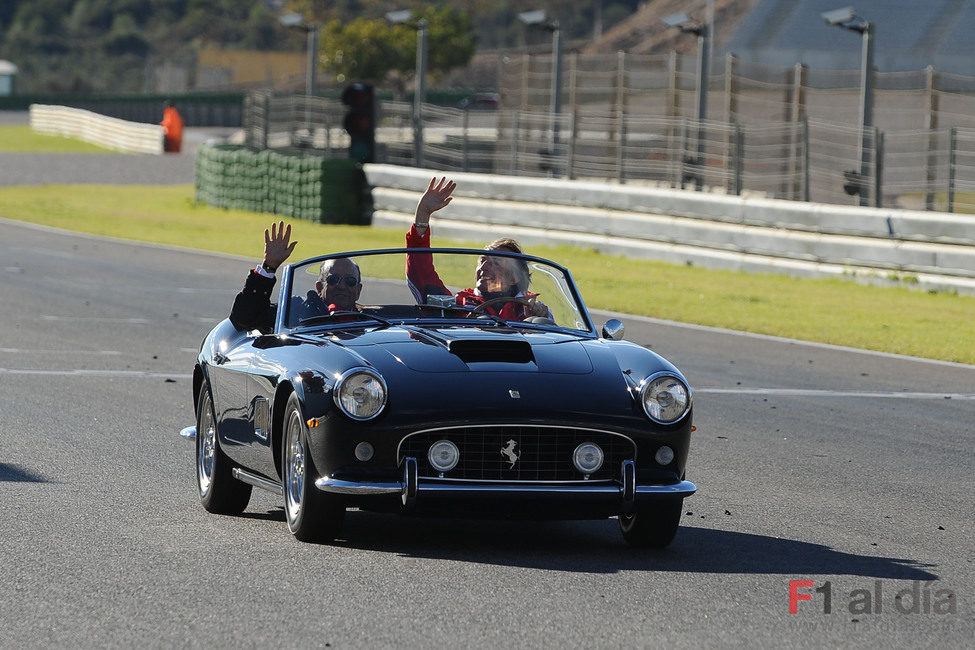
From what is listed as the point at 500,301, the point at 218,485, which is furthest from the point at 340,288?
the point at 218,485

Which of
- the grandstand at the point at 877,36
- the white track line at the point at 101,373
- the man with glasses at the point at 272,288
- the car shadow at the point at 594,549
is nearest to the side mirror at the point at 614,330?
the car shadow at the point at 594,549

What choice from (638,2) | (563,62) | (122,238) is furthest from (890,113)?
(638,2)

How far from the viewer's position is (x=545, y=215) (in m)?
27.3

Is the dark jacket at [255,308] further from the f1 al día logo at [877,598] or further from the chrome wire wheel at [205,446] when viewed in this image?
the f1 al día logo at [877,598]

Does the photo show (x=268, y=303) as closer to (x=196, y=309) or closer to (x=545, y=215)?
(x=196, y=309)

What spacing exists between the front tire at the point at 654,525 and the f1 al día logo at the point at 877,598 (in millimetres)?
730

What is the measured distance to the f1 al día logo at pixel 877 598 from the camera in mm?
6266

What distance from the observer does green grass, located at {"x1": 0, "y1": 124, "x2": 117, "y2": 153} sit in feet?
209

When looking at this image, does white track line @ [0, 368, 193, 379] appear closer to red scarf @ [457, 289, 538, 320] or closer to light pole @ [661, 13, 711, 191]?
red scarf @ [457, 289, 538, 320]

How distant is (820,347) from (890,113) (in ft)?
46.8

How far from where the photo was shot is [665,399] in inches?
289

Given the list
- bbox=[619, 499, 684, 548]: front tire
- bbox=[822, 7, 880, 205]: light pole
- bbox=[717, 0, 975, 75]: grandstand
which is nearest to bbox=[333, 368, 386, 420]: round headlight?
bbox=[619, 499, 684, 548]: front tire

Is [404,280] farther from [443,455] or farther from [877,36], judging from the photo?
[877,36]

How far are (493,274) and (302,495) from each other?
176 cm
